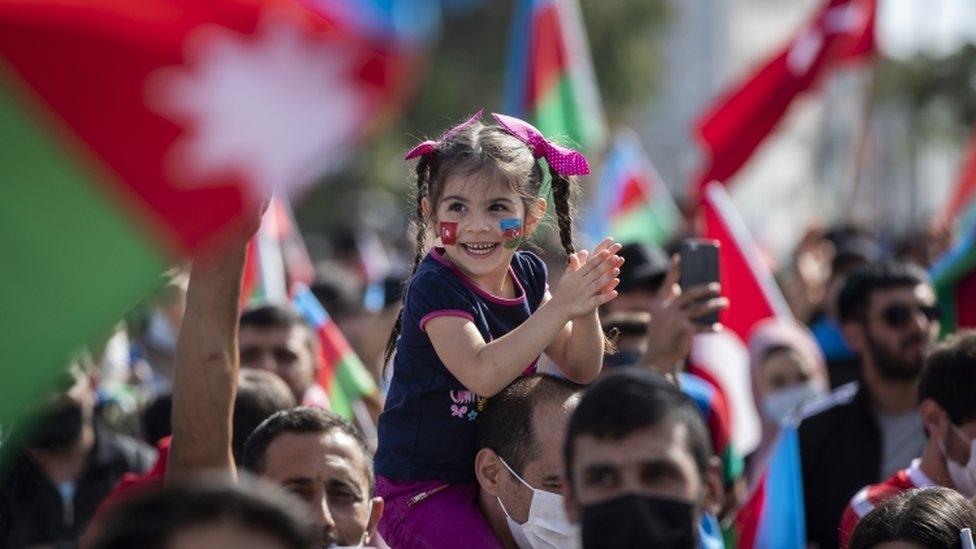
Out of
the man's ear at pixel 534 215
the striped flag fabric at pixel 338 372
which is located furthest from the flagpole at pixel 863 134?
the man's ear at pixel 534 215

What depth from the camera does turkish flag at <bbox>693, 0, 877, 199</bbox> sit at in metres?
11.6

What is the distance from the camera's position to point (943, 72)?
25.7 m

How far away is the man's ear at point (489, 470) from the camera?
4.76m

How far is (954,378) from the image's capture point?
608cm

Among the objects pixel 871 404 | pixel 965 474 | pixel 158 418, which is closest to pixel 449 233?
pixel 965 474

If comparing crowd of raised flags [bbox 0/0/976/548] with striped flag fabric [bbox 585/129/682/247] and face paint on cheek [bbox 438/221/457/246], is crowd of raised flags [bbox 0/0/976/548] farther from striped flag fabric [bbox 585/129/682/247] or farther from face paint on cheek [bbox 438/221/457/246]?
striped flag fabric [bbox 585/129/682/247]

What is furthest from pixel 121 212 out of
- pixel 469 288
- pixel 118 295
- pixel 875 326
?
→ pixel 875 326

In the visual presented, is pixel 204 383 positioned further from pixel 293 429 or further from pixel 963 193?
pixel 963 193

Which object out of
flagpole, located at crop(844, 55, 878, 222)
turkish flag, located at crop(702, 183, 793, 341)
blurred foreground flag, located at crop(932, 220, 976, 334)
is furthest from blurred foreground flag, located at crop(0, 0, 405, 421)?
flagpole, located at crop(844, 55, 878, 222)

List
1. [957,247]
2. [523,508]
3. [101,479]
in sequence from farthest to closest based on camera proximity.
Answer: [957,247]
[101,479]
[523,508]

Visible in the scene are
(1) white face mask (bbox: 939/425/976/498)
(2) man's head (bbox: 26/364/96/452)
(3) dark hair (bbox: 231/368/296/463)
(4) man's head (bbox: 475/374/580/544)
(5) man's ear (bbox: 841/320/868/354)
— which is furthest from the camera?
(5) man's ear (bbox: 841/320/868/354)

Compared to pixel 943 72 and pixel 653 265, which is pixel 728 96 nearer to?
pixel 653 265

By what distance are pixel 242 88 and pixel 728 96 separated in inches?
365

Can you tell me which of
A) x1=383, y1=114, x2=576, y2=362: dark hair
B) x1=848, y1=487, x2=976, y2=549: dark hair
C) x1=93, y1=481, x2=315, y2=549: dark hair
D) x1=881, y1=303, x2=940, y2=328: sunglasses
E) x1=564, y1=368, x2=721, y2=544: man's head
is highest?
x1=383, y1=114, x2=576, y2=362: dark hair
